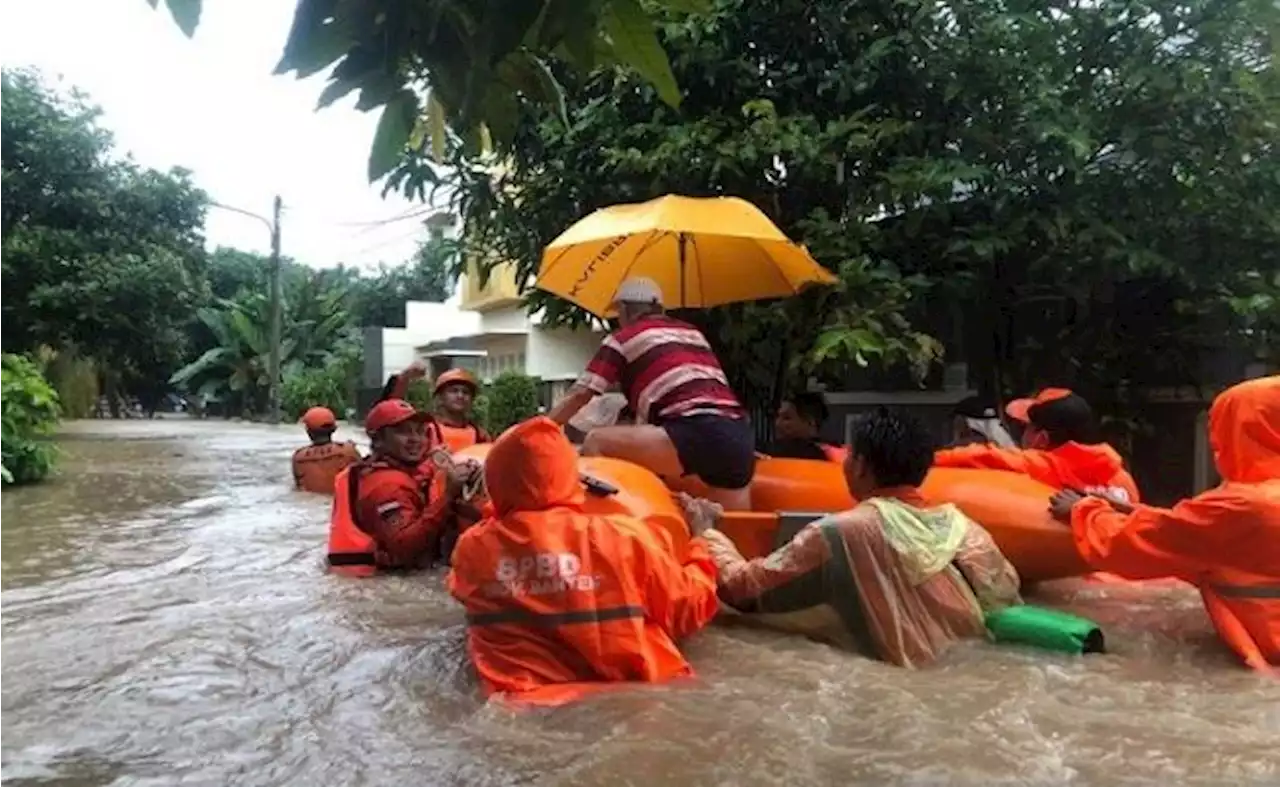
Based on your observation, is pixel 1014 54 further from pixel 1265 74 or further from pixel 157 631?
pixel 157 631

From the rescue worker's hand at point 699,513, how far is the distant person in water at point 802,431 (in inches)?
62.3

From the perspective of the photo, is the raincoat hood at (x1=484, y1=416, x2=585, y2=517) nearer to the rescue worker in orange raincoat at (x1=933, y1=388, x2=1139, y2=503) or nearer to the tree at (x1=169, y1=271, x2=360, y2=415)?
the rescue worker in orange raincoat at (x1=933, y1=388, x2=1139, y2=503)

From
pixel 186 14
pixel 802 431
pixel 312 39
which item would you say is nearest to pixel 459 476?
pixel 802 431

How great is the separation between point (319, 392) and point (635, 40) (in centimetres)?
3266

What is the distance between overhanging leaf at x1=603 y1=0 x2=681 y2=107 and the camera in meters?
1.92

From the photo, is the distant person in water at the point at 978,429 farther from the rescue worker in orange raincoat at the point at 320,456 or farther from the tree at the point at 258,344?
the tree at the point at 258,344

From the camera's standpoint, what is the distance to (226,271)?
47.8 meters

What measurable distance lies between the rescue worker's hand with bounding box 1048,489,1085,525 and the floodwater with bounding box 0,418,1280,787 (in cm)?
48

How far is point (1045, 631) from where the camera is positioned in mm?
4668

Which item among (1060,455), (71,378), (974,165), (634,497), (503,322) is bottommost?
(634,497)

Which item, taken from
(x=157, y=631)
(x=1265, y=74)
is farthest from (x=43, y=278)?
(x=1265, y=74)

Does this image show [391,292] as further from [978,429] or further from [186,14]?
[186,14]

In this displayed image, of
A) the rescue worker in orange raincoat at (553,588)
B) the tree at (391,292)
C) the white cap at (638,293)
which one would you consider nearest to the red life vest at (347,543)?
the white cap at (638,293)

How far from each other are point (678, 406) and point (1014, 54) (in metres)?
3.71
